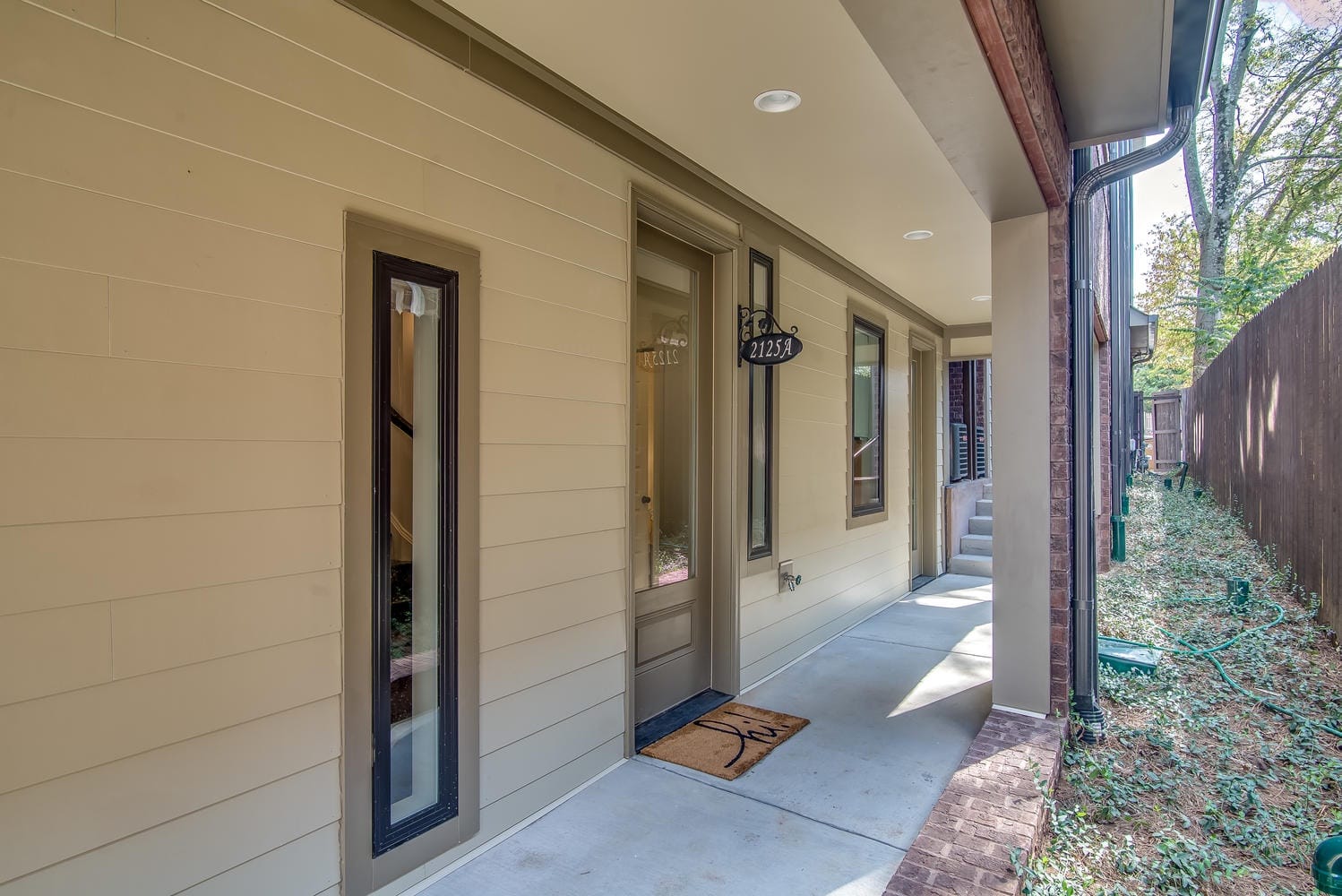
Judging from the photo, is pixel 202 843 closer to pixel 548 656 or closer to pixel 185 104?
pixel 548 656

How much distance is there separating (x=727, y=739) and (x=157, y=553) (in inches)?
94.7

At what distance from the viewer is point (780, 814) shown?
256cm

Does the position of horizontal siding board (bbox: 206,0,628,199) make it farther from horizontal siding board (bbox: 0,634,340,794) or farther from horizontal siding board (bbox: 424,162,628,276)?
horizontal siding board (bbox: 0,634,340,794)

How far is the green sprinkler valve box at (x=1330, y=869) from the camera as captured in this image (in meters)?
1.32

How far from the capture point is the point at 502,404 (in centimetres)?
237

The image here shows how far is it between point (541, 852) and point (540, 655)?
24.1 inches

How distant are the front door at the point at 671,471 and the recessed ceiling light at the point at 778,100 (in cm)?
84

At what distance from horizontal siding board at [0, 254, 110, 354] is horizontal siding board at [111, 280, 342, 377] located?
29mm

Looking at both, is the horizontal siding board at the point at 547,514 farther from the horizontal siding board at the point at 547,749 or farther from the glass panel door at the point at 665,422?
the horizontal siding board at the point at 547,749

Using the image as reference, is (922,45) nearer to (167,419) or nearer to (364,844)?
(167,419)

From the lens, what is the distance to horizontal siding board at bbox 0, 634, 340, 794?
1.36 meters

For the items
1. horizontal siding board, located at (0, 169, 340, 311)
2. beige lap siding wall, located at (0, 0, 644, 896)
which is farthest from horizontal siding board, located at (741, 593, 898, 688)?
horizontal siding board, located at (0, 169, 340, 311)

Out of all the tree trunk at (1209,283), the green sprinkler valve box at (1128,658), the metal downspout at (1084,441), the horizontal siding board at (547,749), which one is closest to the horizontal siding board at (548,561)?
the horizontal siding board at (547,749)

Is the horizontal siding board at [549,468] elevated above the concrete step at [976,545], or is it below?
above
